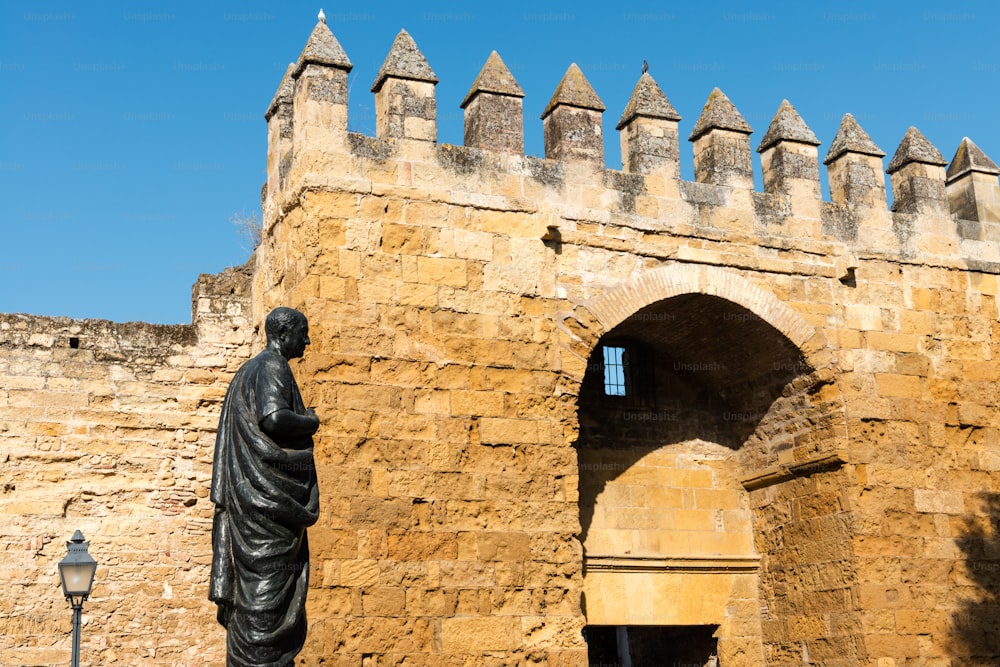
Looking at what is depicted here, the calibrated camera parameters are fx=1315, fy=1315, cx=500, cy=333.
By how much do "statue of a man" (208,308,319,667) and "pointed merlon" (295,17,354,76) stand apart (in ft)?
14.3

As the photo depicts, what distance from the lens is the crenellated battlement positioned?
9617 mm

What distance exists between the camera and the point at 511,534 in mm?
9250

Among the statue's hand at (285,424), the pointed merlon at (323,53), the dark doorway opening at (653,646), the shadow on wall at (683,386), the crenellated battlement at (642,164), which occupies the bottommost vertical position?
the dark doorway opening at (653,646)

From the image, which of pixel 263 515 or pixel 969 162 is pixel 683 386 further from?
pixel 263 515

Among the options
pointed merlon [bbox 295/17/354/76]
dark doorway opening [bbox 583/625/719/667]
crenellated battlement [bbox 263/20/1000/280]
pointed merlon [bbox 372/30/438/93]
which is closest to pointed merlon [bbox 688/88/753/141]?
crenellated battlement [bbox 263/20/1000/280]

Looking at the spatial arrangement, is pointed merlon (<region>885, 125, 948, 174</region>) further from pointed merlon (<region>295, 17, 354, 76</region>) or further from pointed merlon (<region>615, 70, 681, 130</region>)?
pointed merlon (<region>295, 17, 354, 76</region>)

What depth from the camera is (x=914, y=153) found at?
1157cm

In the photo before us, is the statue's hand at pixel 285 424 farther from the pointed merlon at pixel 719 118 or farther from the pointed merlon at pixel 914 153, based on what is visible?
the pointed merlon at pixel 914 153

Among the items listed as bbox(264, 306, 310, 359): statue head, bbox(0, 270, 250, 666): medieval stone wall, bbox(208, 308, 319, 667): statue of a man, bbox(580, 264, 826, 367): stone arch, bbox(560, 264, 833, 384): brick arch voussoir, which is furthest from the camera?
bbox(580, 264, 826, 367): stone arch

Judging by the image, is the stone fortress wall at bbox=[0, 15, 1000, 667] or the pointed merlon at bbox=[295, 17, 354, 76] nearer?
the stone fortress wall at bbox=[0, 15, 1000, 667]

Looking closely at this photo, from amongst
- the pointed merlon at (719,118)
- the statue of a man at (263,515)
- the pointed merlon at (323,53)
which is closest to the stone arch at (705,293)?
the pointed merlon at (719,118)

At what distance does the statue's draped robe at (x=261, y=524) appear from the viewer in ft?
18.0

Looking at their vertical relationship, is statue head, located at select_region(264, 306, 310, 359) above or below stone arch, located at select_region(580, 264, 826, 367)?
below

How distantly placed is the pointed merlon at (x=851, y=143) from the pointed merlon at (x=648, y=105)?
66.1 inches
